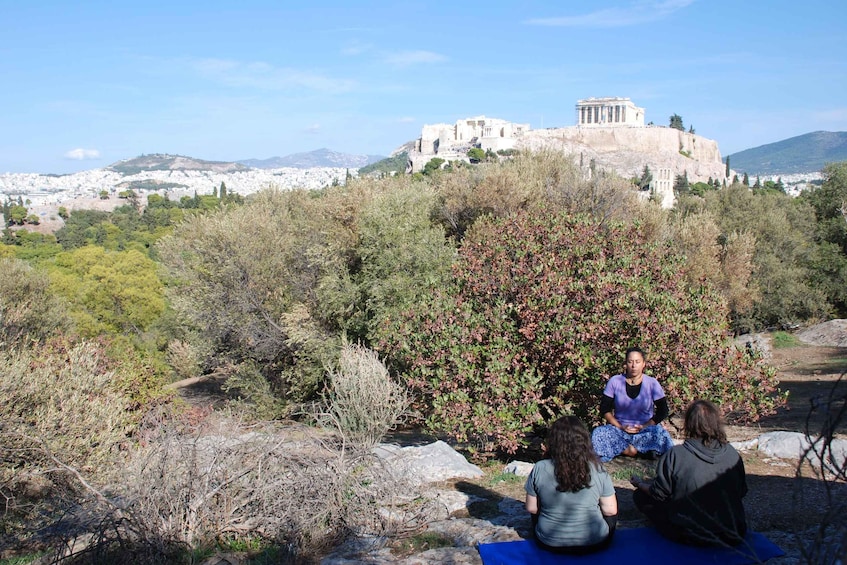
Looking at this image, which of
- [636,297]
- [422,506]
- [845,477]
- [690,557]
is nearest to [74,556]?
[422,506]

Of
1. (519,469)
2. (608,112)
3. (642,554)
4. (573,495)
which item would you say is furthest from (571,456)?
(608,112)

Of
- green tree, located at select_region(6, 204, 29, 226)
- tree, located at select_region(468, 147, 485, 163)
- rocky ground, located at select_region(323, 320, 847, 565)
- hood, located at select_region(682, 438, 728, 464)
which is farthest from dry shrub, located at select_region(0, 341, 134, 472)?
tree, located at select_region(468, 147, 485, 163)

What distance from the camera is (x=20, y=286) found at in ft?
88.4

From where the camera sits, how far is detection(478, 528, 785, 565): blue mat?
467 centimetres

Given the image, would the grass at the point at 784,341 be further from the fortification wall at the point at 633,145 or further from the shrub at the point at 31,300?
the fortification wall at the point at 633,145

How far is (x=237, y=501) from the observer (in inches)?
235

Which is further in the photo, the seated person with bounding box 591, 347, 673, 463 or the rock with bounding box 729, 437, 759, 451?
the rock with bounding box 729, 437, 759, 451

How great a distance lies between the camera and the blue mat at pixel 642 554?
467 cm

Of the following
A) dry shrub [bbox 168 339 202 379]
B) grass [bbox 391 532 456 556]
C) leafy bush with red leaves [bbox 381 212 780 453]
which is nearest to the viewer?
grass [bbox 391 532 456 556]

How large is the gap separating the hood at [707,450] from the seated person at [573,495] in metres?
0.67

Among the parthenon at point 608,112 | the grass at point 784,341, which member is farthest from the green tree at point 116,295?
the parthenon at point 608,112

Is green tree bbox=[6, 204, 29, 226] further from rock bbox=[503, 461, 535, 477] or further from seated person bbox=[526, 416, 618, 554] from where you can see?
seated person bbox=[526, 416, 618, 554]

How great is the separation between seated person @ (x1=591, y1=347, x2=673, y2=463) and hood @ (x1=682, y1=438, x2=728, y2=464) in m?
2.01

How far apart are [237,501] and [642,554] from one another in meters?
3.47
